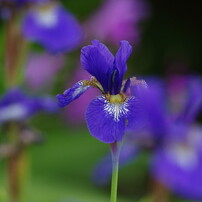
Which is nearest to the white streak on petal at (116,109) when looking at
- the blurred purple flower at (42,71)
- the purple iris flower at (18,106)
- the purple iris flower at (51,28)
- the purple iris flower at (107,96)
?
the purple iris flower at (107,96)

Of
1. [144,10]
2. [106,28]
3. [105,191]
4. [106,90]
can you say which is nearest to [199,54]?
[144,10]

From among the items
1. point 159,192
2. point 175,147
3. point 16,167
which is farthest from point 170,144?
point 16,167

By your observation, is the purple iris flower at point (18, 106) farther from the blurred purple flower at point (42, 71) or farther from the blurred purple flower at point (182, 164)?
the blurred purple flower at point (42, 71)

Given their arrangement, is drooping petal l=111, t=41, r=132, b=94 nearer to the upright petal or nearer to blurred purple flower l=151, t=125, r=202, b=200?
the upright petal

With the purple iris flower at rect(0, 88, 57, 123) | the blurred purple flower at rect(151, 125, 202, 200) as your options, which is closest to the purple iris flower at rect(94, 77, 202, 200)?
the blurred purple flower at rect(151, 125, 202, 200)

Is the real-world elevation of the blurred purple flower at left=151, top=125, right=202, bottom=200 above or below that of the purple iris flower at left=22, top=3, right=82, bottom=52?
below

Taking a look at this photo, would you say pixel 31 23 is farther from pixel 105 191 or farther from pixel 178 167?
pixel 105 191

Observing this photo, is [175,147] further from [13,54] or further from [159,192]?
[13,54]
